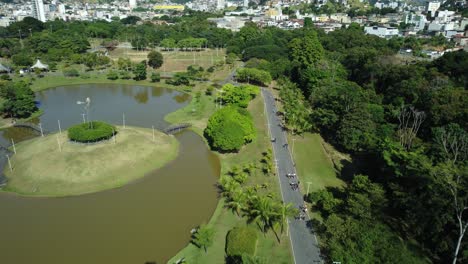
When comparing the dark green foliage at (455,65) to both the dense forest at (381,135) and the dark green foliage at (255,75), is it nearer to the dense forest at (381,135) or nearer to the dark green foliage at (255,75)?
the dense forest at (381,135)

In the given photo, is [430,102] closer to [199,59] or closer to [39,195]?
[39,195]

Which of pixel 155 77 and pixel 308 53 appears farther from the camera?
pixel 308 53

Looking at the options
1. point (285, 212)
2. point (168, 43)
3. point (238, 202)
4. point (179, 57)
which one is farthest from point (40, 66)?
point (285, 212)

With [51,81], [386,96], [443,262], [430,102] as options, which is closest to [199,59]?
[51,81]

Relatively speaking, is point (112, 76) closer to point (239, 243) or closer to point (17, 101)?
point (17, 101)

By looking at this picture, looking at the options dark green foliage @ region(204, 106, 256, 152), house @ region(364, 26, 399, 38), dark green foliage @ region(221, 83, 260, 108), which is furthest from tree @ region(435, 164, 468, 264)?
house @ region(364, 26, 399, 38)

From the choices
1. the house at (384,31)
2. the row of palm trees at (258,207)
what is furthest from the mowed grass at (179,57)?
the house at (384,31)

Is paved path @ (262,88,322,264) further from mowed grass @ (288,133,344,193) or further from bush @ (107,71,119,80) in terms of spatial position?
bush @ (107,71,119,80)
